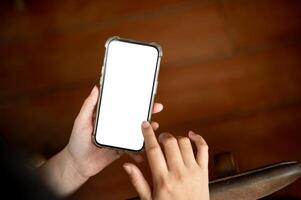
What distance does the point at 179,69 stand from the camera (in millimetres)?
838

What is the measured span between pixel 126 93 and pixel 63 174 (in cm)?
15

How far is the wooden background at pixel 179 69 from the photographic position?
833 millimetres

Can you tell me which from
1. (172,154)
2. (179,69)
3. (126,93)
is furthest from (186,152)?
(179,69)

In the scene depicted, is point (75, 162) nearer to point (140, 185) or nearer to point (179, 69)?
point (140, 185)

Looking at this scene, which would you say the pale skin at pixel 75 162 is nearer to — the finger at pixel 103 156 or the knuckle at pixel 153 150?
the finger at pixel 103 156

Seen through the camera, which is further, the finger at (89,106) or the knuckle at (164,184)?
the finger at (89,106)

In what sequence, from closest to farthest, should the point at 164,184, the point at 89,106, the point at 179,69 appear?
the point at 164,184 < the point at 89,106 < the point at 179,69

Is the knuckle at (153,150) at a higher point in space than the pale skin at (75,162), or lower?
higher

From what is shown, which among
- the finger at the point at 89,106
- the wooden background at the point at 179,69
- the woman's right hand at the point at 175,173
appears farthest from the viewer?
the wooden background at the point at 179,69

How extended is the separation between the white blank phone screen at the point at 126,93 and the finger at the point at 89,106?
13 millimetres

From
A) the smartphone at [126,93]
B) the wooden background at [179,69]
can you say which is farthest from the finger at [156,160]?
the wooden background at [179,69]

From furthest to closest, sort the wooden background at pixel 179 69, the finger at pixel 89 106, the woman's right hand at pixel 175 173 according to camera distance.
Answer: the wooden background at pixel 179 69
the finger at pixel 89 106
the woman's right hand at pixel 175 173

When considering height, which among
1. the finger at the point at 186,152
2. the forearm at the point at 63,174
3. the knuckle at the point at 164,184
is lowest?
the forearm at the point at 63,174

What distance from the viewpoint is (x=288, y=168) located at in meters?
0.41
